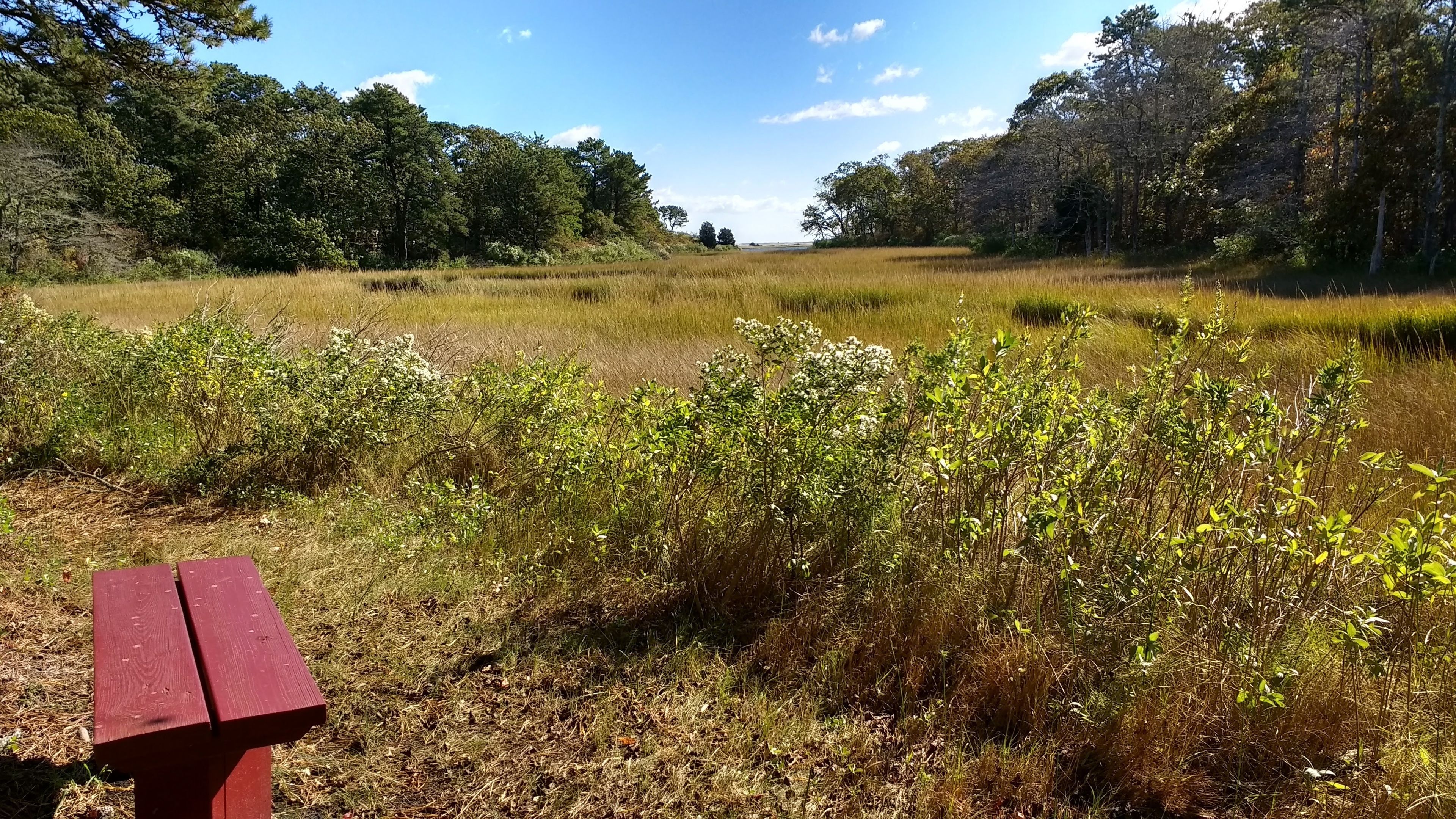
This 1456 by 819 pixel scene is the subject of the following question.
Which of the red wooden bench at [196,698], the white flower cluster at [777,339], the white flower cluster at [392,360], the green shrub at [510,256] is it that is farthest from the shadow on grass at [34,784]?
the green shrub at [510,256]

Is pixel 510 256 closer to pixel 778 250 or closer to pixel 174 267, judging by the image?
pixel 174 267

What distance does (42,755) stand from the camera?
2.19 meters

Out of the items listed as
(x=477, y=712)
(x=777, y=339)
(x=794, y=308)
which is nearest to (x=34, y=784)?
(x=477, y=712)

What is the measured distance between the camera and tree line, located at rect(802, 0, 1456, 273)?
1548 centimetres

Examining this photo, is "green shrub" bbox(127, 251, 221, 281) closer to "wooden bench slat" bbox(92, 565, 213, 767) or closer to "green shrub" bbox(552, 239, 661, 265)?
"green shrub" bbox(552, 239, 661, 265)

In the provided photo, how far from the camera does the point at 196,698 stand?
1.63 m

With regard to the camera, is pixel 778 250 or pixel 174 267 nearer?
pixel 174 267

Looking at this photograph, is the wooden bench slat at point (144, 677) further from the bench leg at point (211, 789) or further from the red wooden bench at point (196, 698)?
the bench leg at point (211, 789)

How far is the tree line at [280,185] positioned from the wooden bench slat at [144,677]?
916 inches

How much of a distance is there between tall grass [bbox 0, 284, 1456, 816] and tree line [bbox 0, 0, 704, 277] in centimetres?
2288

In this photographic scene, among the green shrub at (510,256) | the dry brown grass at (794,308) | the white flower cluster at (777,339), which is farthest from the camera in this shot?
the green shrub at (510,256)

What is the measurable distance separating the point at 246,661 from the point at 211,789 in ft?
0.89

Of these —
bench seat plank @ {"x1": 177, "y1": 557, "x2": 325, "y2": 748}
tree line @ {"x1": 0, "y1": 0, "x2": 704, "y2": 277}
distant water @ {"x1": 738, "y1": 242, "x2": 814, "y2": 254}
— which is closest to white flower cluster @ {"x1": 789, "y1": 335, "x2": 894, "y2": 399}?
bench seat plank @ {"x1": 177, "y1": 557, "x2": 325, "y2": 748}

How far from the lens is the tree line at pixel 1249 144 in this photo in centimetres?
1548
